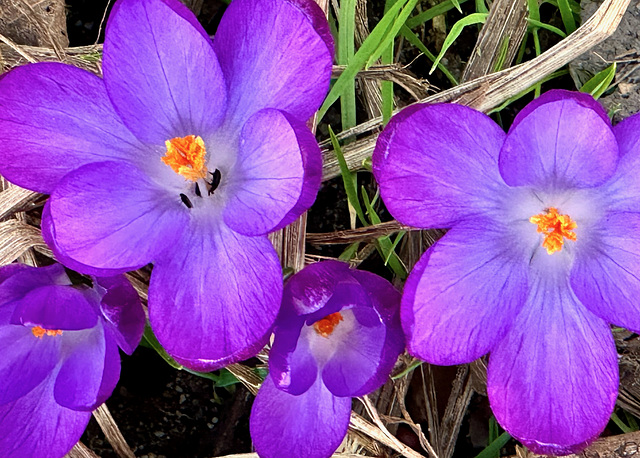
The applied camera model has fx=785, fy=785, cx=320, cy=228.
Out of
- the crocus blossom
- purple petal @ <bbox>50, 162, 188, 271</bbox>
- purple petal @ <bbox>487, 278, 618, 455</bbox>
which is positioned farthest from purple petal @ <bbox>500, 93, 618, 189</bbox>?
purple petal @ <bbox>50, 162, 188, 271</bbox>

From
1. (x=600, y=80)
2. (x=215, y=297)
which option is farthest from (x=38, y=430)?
(x=600, y=80)

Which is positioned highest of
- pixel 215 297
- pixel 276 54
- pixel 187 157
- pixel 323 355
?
pixel 276 54

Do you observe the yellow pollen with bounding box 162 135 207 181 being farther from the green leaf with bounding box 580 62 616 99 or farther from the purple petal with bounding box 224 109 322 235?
the green leaf with bounding box 580 62 616 99

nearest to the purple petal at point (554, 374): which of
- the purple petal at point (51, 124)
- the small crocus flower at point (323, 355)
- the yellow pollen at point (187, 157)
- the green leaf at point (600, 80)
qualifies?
the small crocus flower at point (323, 355)

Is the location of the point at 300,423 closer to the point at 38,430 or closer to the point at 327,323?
the point at 327,323

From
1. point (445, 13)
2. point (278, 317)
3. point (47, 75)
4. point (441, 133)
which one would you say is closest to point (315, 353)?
point (278, 317)

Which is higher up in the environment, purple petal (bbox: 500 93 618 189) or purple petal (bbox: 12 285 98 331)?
purple petal (bbox: 500 93 618 189)

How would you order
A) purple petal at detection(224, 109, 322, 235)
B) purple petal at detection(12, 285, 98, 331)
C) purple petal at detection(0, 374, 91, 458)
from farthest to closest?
purple petal at detection(0, 374, 91, 458) < purple petal at detection(12, 285, 98, 331) < purple petal at detection(224, 109, 322, 235)
